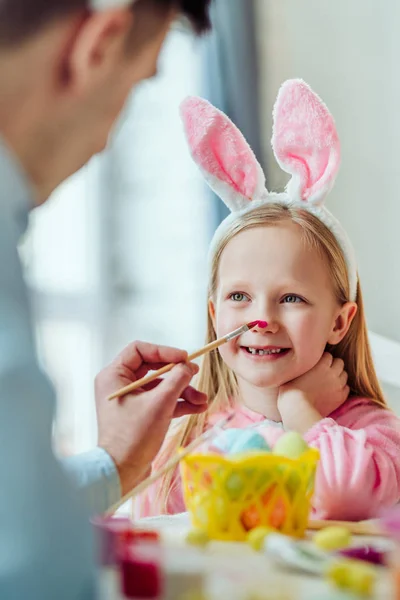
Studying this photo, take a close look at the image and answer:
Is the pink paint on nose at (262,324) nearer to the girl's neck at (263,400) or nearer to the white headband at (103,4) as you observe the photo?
the girl's neck at (263,400)

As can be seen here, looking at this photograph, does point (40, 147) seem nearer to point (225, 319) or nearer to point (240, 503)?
point (240, 503)

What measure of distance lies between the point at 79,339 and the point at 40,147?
1571 mm

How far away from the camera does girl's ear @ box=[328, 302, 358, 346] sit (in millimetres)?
1048

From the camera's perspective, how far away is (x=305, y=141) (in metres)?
1.01

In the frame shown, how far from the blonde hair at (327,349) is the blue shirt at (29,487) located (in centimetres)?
59

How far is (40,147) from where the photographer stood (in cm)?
50

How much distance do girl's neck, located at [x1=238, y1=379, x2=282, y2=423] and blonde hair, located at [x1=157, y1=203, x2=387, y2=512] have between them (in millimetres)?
53

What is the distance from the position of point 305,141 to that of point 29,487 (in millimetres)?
688

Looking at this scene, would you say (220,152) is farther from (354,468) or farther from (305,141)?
(354,468)

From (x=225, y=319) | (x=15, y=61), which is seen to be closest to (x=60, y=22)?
(x=15, y=61)

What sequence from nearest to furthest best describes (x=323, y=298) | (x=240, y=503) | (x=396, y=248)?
(x=240, y=503)
(x=323, y=298)
(x=396, y=248)

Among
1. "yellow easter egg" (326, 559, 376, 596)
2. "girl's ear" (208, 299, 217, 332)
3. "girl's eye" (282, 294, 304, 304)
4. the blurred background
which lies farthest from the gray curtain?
"yellow easter egg" (326, 559, 376, 596)

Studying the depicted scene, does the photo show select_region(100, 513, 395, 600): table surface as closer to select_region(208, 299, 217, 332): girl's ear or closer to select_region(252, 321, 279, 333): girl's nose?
select_region(252, 321, 279, 333): girl's nose

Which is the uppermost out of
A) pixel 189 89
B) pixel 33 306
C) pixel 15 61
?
pixel 189 89
